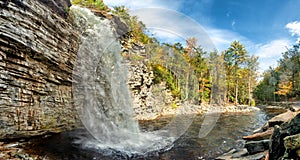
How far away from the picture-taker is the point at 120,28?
1614 cm

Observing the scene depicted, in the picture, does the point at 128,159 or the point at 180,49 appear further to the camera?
the point at 180,49

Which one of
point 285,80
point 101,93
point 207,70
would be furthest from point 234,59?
point 101,93

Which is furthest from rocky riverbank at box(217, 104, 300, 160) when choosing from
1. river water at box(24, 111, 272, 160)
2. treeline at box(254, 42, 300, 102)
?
treeline at box(254, 42, 300, 102)

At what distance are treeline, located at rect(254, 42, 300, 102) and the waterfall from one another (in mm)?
37023

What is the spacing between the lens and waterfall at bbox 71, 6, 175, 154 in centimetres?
857

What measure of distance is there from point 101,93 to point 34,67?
399 centimetres

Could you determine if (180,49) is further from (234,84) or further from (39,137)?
(39,137)

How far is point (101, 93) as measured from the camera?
33.3 feet

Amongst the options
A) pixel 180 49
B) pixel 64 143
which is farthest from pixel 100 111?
pixel 180 49

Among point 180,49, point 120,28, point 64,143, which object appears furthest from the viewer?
point 180,49

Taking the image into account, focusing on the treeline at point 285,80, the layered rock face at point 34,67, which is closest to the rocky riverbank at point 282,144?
the layered rock face at point 34,67

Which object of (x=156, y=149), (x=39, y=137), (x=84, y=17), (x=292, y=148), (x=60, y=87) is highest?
(x=84, y=17)

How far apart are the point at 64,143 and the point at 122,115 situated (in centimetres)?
420

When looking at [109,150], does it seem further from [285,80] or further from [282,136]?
[285,80]
